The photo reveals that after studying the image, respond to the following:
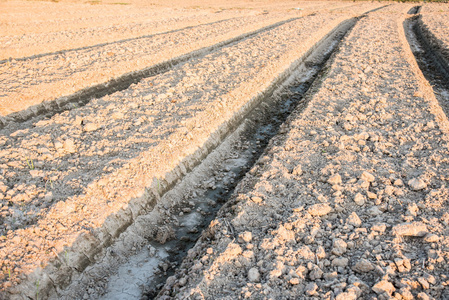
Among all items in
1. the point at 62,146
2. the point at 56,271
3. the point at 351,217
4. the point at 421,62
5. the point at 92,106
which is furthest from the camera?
the point at 421,62

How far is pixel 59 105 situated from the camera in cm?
655

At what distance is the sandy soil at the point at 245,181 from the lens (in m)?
2.69

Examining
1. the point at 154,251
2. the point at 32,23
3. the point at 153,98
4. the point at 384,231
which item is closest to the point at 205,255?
the point at 154,251

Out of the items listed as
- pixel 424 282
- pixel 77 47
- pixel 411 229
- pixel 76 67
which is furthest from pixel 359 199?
pixel 77 47

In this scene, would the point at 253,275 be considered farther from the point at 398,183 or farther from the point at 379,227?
the point at 398,183

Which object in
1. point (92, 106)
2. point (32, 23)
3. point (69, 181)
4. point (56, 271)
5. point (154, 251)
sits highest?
point (32, 23)

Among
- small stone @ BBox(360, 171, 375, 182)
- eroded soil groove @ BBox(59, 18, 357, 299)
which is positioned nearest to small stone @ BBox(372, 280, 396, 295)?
eroded soil groove @ BBox(59, 18, 357, 299)

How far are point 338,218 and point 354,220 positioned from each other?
0.55 ft

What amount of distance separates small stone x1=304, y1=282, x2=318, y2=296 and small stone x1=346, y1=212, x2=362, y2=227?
0.91m

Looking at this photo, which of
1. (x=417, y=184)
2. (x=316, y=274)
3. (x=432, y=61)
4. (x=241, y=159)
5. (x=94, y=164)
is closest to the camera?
(x=316, y=274)

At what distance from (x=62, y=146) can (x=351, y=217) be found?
12.7 ft

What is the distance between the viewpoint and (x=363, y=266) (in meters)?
2.61

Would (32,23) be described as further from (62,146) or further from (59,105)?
(62,146)

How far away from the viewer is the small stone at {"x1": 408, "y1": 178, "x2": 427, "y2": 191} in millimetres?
3559
